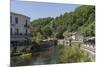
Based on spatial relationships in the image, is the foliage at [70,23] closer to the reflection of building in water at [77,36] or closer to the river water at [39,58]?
the reflection of building in water at [77,36]

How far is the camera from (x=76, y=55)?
1668mm

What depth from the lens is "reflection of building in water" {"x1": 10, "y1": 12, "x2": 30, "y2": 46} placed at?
1.50 m

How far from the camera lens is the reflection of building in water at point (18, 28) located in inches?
58.9

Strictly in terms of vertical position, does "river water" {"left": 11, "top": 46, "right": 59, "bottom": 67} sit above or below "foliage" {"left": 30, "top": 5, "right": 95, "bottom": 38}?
below

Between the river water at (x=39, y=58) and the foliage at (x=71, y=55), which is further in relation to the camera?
the foliage at (x=71, y=55)

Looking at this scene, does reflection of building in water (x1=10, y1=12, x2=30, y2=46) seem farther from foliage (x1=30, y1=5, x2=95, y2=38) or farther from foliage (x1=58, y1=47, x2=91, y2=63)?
foliage (x1=58, y1=47, x2=91, y2=63)

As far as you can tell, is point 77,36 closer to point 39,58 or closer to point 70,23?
point 70,23

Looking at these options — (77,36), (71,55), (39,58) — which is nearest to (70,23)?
(77,36)

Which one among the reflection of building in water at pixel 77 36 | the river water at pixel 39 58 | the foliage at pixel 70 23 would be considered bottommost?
the river water at pixel 39 58

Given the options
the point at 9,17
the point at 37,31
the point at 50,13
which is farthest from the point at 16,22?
the point at 50,13

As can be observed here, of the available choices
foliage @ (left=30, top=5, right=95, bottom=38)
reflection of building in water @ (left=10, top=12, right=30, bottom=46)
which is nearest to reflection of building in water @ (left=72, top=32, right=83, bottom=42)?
foliage @ (left=30, top=5, right=95, bottom=38)

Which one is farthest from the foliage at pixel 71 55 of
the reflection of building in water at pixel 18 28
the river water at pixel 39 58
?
the reflection of building in water at pixel 18 28

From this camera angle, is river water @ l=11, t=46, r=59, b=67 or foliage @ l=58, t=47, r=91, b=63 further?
foliage @ l=58, t=47, r=91, b=63

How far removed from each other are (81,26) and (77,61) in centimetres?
31
